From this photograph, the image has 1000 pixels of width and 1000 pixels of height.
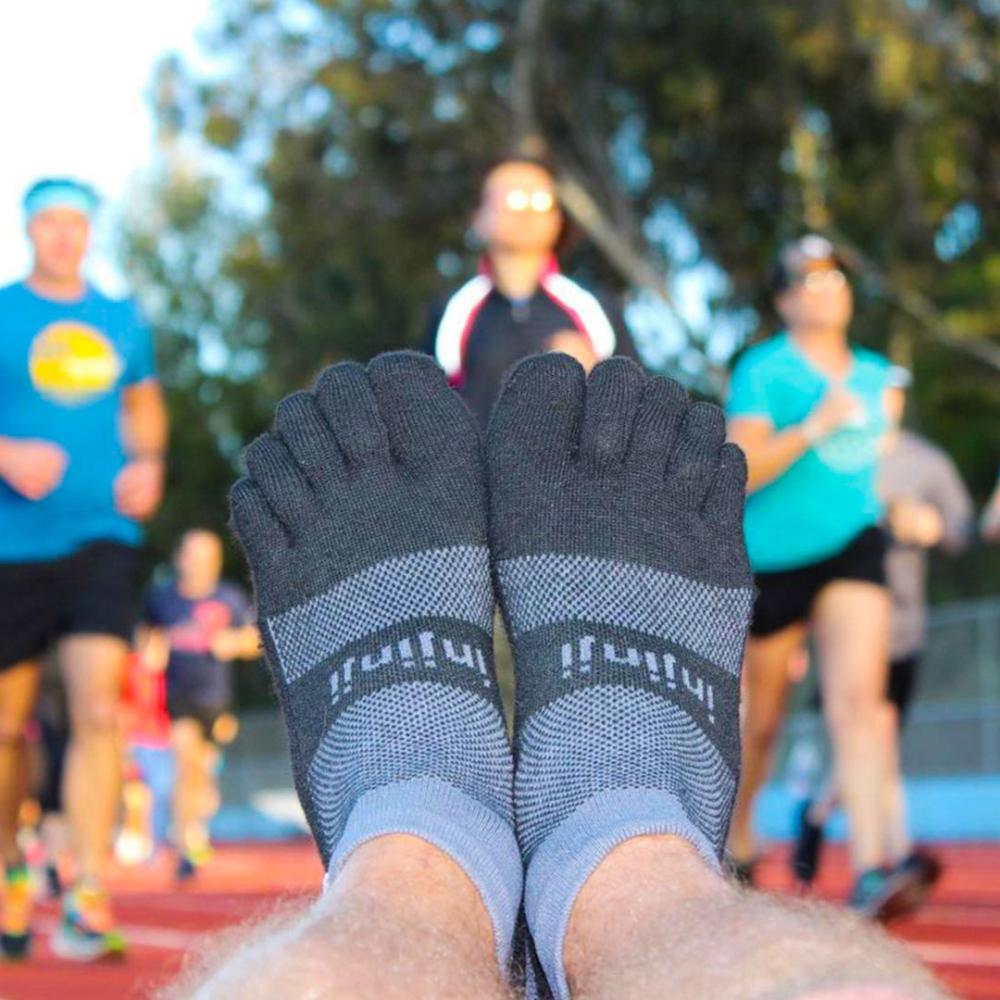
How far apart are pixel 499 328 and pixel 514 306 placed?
10 centimetres

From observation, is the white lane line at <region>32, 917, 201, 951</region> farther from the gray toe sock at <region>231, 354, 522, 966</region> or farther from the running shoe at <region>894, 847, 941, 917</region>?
the gray toe sock at <region>231, 354, 522, 966</region>

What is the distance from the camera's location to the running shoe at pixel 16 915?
5652mm

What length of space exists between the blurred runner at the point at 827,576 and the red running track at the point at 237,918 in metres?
0.46

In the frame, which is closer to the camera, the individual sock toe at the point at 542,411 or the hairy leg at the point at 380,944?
the hairy leg at the point at 380,944

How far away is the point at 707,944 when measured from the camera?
1.38 m

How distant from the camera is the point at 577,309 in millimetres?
4660

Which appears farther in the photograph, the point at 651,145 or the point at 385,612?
the point at 651,145

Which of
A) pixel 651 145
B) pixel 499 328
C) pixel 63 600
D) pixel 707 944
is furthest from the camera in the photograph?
pixel 651 145

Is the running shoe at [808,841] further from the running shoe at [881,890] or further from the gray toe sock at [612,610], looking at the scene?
the gray toe sock at [612,610]

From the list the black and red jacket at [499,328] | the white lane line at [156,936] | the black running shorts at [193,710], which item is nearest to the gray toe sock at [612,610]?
the black and red jacket at [499,328]

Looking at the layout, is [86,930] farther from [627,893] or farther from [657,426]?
[627,893]

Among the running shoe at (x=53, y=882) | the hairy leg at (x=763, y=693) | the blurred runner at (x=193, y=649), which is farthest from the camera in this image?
the blurred runner at (x=193, y=649)

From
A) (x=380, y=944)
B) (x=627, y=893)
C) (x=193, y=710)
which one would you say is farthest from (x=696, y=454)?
(x=193, y=710)

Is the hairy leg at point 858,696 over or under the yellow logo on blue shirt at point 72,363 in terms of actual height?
under
